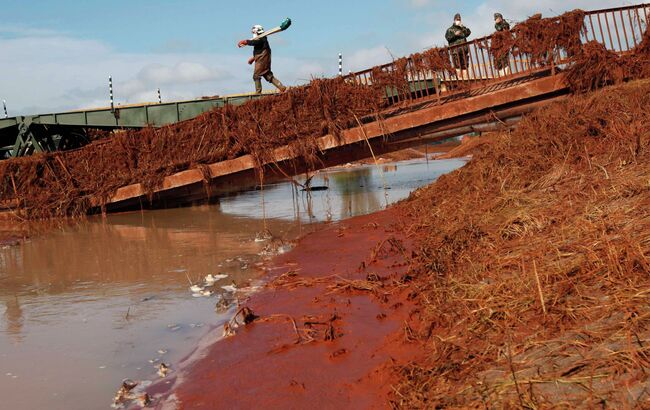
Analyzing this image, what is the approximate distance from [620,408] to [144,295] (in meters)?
5.18

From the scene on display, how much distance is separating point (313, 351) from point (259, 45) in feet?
35.7

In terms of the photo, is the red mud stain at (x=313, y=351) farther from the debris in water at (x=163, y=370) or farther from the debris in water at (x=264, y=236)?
the debris in water at (x=264, y=236)

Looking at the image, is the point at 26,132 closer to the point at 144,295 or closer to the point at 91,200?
the point at 91,200

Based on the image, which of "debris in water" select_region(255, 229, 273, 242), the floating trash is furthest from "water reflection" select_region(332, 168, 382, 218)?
the floating trash

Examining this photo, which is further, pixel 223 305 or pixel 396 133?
pixel 396 133

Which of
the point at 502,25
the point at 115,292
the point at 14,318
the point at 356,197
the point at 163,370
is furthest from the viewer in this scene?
the point at 356,197

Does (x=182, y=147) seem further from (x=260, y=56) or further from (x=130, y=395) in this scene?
(x=130, y=395)

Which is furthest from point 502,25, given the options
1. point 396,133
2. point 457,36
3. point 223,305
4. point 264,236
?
point 223,305

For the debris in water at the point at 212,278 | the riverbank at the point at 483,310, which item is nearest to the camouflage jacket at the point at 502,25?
the riverbank at the point at 483,310

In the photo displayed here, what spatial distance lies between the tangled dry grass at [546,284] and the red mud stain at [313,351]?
0.23 m

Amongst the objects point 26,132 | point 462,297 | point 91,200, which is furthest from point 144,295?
point 26,132

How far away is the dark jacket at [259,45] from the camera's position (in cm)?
1373

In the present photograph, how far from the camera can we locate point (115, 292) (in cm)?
675

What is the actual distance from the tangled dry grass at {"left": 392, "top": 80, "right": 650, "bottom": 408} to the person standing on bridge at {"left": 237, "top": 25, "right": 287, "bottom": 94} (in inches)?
295
